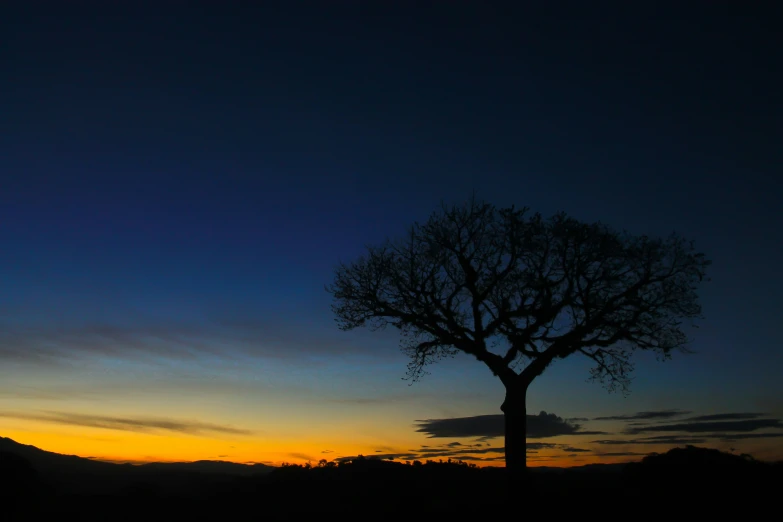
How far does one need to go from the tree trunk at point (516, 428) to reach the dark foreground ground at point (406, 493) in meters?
0.79

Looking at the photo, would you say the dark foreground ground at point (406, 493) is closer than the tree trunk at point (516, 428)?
Yes

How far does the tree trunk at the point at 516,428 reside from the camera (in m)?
25.9

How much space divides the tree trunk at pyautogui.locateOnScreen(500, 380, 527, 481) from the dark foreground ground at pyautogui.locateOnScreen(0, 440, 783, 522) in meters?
0.79

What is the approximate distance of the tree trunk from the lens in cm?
2591

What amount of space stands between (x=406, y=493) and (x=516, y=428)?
22.7 ft

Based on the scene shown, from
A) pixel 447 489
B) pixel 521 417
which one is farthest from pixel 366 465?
pixel 521 417

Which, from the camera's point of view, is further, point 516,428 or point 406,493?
point 516,428

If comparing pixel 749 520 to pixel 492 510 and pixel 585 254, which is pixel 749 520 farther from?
pixel 585 254

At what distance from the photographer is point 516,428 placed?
26344 millimetres

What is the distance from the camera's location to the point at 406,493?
21750 millimetres

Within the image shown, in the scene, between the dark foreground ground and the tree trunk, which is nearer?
the dark foreground ground

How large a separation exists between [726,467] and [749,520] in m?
6.93

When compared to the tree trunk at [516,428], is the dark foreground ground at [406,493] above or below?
below

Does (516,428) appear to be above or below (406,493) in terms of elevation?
above
